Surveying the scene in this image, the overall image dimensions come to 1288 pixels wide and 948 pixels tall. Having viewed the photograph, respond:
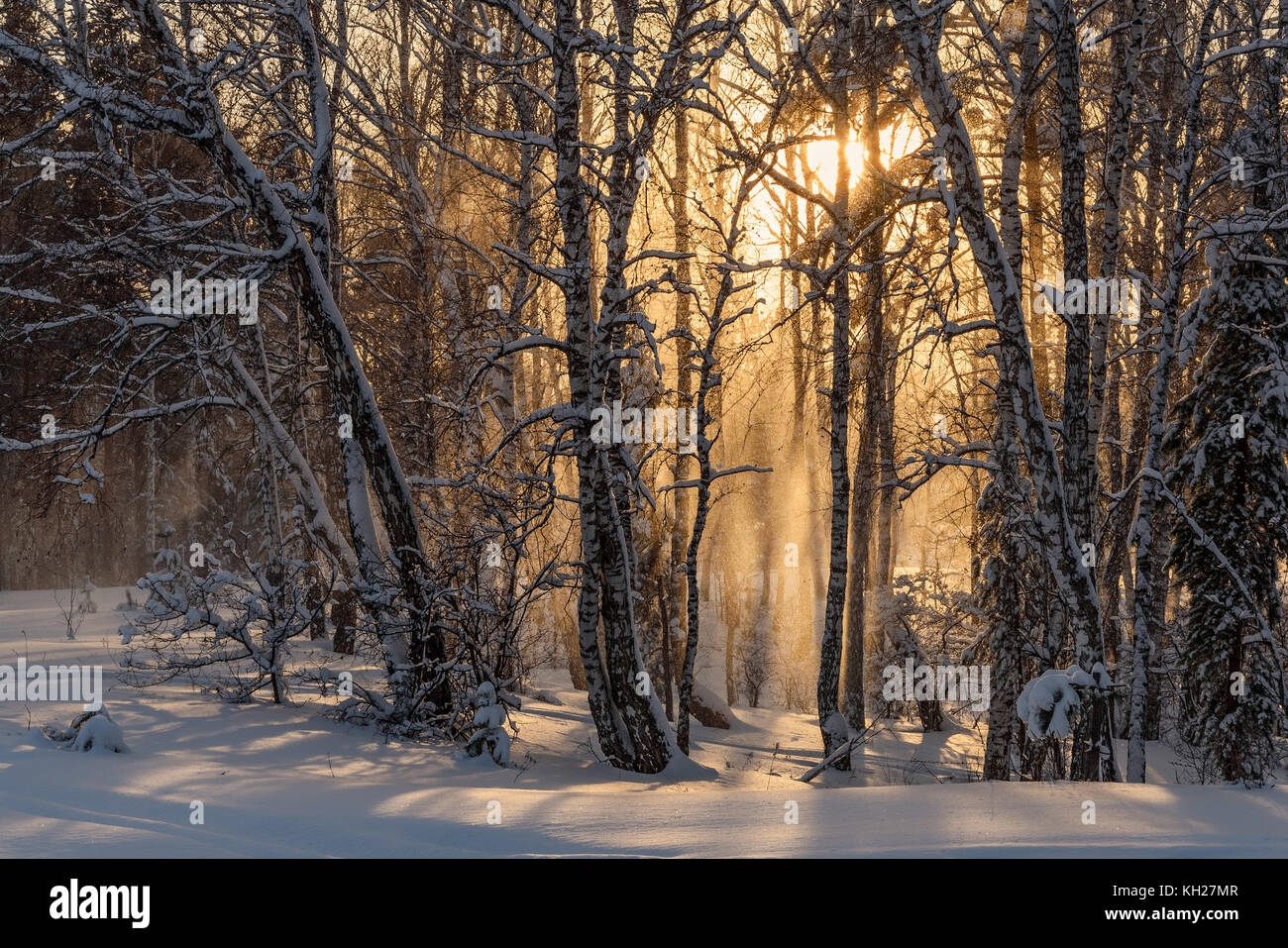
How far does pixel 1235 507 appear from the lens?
11.3 meters

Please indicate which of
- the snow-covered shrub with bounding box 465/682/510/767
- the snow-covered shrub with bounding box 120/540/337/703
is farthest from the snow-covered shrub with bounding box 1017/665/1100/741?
the snow-covered shrub with bounding box 120/540/337/703

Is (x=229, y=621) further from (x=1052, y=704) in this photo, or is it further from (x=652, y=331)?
(x=1052, y=704)

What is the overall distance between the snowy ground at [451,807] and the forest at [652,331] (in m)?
0.70

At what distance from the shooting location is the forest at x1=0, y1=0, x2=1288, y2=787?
8758 mm

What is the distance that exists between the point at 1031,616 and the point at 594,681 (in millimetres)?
5605

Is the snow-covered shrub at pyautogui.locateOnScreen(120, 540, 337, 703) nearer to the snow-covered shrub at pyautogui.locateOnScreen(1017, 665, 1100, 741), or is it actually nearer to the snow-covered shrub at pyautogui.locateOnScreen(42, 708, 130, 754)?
the snow-covered shrub at pyautogui.locateOnScreen(42, 708, 130, 754)

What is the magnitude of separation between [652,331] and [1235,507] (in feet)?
25.9

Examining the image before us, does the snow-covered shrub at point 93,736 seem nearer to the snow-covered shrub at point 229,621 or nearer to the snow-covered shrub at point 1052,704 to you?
the snow-covered shrub at point 229,621

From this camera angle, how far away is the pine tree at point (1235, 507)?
1084 centimetres

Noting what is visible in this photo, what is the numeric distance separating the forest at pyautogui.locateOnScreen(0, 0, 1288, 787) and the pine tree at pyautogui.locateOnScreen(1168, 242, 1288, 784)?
1.7 inches

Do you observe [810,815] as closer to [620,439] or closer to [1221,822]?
[1221,822]

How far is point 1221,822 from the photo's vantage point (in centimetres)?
506

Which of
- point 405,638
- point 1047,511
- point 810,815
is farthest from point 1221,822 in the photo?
point 405,638

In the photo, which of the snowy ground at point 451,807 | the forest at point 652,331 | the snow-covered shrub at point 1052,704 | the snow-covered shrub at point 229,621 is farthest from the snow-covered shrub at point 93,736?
the snow-covered shrub at point 1052,704
